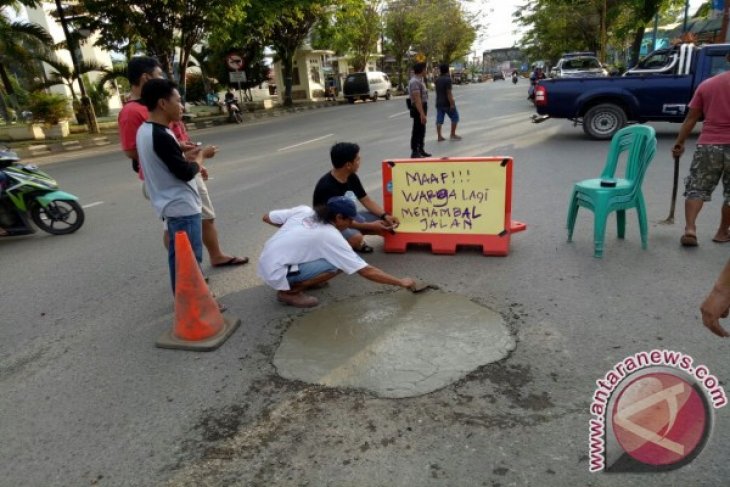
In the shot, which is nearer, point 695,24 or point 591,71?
point 591,71

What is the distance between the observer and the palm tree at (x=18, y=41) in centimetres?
1655

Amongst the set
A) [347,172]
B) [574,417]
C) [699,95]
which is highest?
[699,95]

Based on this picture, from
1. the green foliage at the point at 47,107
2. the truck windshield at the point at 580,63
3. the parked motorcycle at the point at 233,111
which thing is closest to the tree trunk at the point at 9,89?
the green foliage at the point at 47,107

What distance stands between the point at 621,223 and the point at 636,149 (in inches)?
27.6

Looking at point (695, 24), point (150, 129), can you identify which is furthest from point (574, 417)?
point (695, 24)

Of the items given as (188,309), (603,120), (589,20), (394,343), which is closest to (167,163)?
(188,309)

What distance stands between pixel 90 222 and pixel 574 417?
6449mm

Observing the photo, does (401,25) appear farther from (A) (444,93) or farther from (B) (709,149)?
(B) (709,149)

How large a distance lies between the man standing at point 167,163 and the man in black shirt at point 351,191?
3.47 ft

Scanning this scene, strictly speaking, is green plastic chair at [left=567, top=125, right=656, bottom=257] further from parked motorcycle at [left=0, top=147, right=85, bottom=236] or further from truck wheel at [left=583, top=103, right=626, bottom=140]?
truck wheel at [left=583, top=103, right=626, bottom=140]

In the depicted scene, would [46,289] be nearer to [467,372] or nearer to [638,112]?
[467,372]

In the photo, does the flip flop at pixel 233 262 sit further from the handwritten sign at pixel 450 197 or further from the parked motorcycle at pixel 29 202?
the parked motorcycle at pixel 29 202

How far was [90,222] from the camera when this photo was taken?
22.0ft

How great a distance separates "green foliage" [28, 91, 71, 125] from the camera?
16375mm
